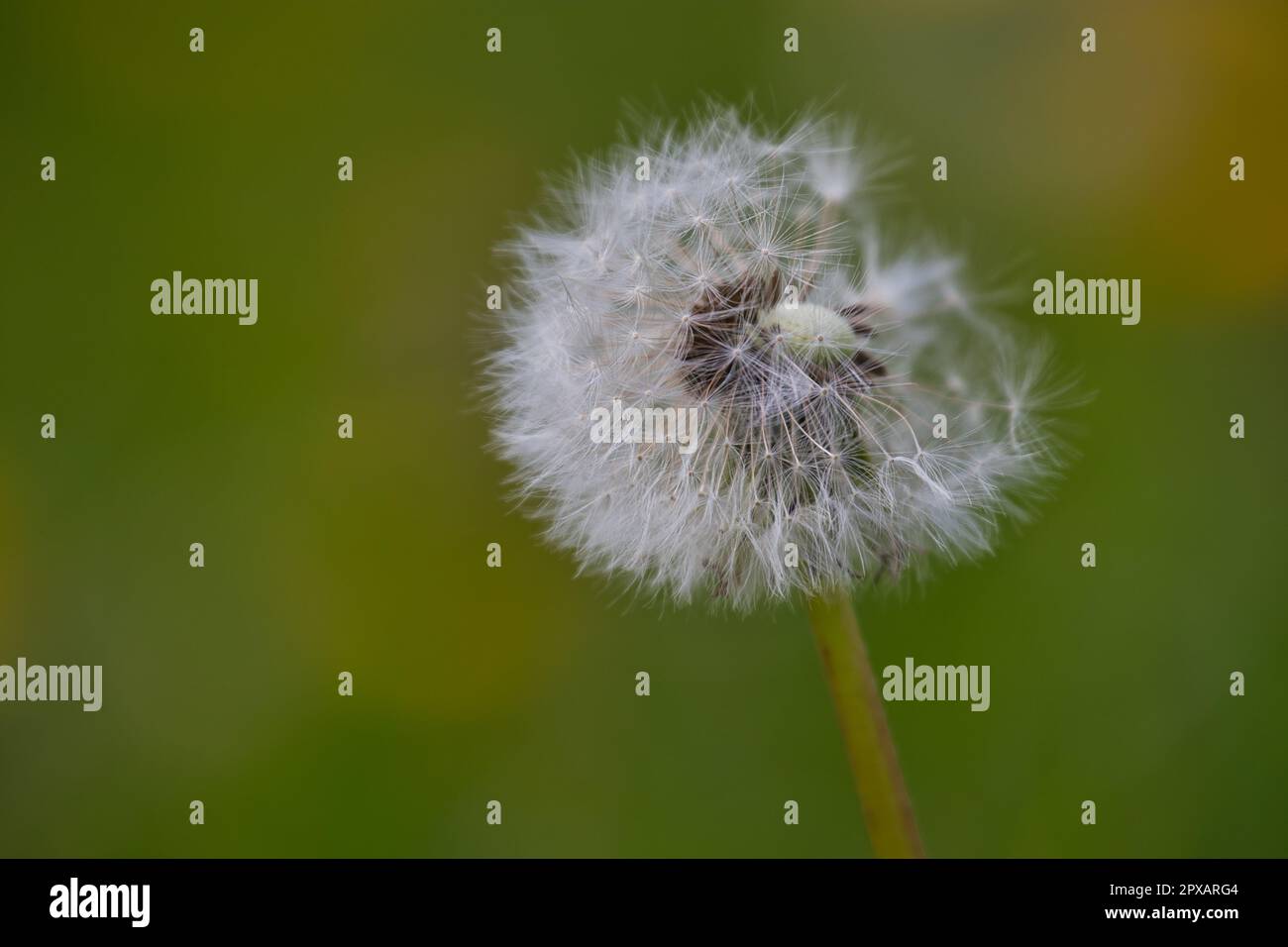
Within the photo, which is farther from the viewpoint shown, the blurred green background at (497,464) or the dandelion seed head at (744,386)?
the blurred green background at (497,464)

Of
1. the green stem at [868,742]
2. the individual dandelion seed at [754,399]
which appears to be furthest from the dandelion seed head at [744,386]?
the green stem at [868,742]

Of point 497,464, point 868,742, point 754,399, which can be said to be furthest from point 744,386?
point 497,464

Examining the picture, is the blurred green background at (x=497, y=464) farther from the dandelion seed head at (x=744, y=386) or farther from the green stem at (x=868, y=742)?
the green stem at (x=868, y=742)

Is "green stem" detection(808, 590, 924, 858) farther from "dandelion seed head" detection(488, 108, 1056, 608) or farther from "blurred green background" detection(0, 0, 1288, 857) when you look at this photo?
"blurred green background" detection(0, 0, 1288, 857)

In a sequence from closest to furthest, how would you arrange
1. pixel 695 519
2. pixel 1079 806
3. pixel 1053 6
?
pixel 695 519 → pixel 1079 806 → pixel 1053 6

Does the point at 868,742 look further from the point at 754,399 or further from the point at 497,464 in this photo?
the point at 497,464
